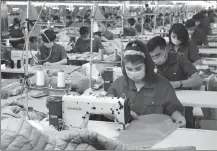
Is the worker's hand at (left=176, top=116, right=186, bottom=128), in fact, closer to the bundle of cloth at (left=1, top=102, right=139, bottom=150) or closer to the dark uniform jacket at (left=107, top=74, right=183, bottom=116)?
the dark uniform jacket at (left=107, top=74, right=183, bottom=116)

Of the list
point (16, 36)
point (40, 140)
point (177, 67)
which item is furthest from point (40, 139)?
point (16, 36)

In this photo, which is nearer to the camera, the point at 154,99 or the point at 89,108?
the point at 89,108

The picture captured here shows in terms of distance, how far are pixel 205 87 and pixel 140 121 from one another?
208 centimetres

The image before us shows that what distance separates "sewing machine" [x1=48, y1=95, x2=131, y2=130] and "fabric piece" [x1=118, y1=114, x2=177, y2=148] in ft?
0.32

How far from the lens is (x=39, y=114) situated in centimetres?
286

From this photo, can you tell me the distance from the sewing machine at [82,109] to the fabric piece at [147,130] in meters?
0.10

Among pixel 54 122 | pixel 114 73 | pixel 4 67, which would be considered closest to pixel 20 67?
pixel 4 67

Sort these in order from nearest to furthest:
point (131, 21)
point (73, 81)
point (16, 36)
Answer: point (73, 81) < point (16, 36) < point (131, 21)

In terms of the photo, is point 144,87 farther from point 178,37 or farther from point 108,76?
point 178,37

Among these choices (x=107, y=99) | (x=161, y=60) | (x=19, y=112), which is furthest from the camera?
(x=161, y=60)

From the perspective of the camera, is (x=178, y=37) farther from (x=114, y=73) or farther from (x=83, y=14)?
(x=83, y=14)

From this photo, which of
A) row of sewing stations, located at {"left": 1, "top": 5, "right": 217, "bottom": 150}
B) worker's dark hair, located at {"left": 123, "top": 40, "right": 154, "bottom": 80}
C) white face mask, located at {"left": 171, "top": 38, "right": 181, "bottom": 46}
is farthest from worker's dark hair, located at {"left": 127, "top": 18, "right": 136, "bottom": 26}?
worker's dark hair, located at {"left": 123, "top": 40, "right": 154, "bottom": 80}

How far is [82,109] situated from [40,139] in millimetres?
887

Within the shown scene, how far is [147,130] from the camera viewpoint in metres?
2.51
